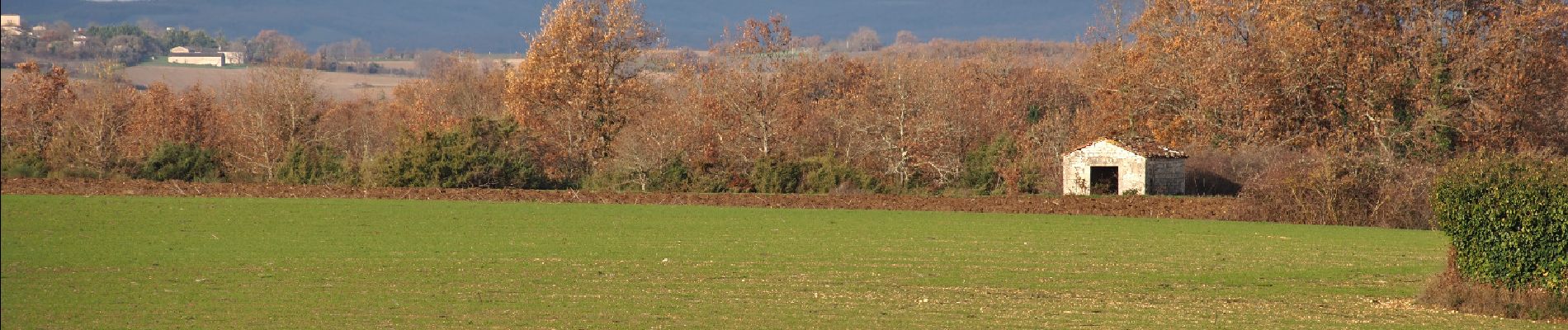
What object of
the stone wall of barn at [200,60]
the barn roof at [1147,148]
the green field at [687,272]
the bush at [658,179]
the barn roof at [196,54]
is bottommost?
the green field at [687,272]

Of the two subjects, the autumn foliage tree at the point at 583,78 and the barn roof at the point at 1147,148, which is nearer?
the barn roof at the point at 1147,148

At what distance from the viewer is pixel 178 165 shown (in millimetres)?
45719

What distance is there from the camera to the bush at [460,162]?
42.4 m

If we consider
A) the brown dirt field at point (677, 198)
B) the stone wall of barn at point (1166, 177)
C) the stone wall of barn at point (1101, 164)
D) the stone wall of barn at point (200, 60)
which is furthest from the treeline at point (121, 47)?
the stone wall of barn at point (1166, 177)

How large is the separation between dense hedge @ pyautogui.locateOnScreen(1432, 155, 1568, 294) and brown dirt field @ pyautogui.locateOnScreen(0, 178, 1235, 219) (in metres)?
19.1

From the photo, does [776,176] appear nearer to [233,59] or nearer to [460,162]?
[460,162]

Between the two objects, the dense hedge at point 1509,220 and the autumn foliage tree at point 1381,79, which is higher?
the autumn foliage tree at point 1381,79

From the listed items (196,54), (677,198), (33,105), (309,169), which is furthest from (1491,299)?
(196,54)

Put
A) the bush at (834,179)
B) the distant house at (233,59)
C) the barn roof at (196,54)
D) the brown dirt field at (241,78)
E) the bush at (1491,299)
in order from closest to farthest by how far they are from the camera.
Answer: the bush at (1491,299), the bush at (834,179), the brown dirt field at (241,78), the barn roof at (196,54), the distant house at (233,59)

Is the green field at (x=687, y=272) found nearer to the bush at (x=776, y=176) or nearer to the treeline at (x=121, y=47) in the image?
the bush at (x=776, y=176)

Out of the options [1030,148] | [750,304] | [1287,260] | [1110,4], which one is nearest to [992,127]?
[1110,4]

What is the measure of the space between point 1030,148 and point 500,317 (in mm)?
35040

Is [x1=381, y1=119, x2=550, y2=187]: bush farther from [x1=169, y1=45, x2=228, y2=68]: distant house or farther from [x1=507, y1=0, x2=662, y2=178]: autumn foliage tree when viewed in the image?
[x1=169, y1=45, x2=228, y2=68]: distant house

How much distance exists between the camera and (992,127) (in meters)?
58.8
